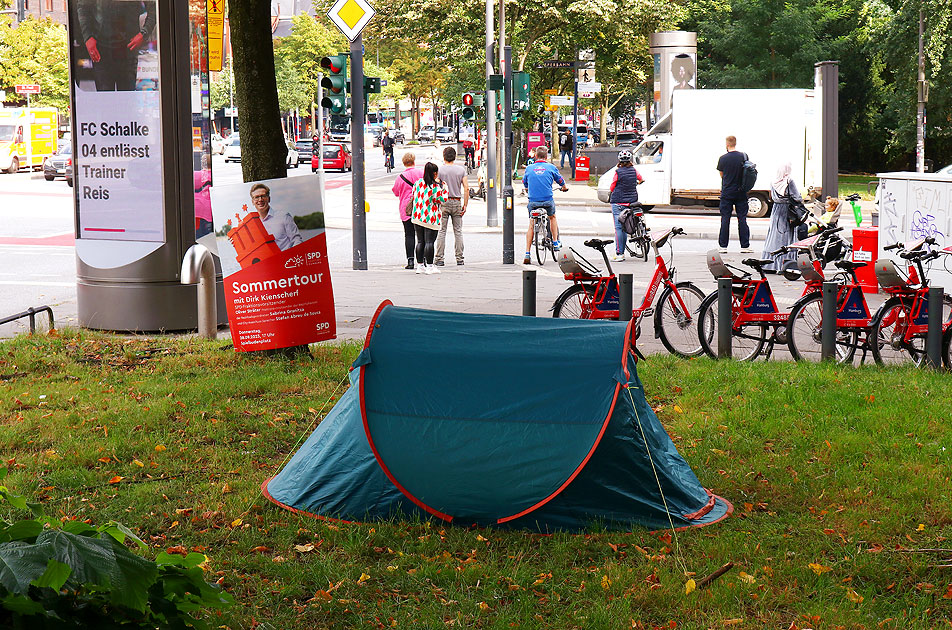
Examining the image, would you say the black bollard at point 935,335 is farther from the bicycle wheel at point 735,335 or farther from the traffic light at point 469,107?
the traffic light at point 469,107

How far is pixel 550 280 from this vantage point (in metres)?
14.8

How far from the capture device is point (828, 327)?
8.61 meters

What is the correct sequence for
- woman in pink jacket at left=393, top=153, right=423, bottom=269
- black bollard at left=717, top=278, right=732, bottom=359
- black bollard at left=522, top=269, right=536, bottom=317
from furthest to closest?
woman in pink jacket at left=393, top=153, right=423, bottom=269
black bollard at left=522, top=269, right=536, bottom=317
black bollard at left=717, top=278, right=732, bottom=359

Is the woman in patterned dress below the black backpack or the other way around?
below

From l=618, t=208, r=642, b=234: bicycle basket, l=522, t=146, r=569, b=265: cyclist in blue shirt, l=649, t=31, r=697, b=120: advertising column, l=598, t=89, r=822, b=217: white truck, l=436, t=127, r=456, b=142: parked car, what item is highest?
l=436, t=127, r=456, b=142: parked car

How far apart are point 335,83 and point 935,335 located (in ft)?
32.7

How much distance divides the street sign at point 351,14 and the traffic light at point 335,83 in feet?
1.48

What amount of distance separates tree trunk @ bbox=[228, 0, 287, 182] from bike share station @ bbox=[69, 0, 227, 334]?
67.2 inches

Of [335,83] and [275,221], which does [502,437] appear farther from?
[335,83]

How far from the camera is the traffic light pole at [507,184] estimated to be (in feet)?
54.2

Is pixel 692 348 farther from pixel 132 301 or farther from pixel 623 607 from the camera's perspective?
pixel 623 607

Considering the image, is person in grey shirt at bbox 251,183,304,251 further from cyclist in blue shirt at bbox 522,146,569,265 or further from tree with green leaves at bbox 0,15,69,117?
tree with green leaves at bbox 0,15,69,117

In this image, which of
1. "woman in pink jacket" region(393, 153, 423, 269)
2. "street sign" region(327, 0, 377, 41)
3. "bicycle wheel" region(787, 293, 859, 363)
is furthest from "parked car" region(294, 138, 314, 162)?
"bicycle wheel" region(787, 293, 859, 363)

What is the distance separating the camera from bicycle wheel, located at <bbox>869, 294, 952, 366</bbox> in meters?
8.65
